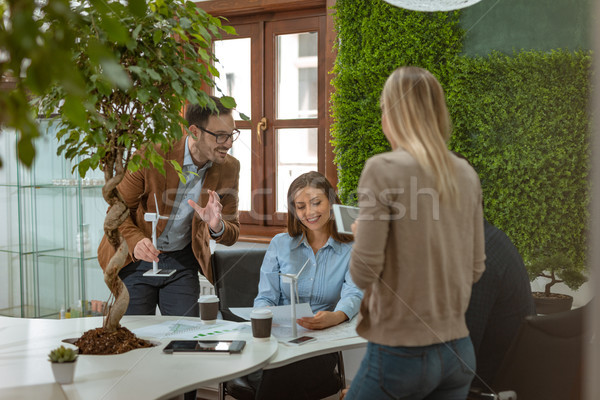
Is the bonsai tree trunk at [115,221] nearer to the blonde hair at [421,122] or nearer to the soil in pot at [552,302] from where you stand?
the blonde hair at [421,122]

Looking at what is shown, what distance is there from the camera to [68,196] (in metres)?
2.71

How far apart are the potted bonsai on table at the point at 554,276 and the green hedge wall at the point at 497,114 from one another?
0.09 feet

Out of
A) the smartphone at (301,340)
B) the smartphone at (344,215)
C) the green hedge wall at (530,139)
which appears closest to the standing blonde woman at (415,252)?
the smartphone at (344,215)

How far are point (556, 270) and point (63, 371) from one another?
1397 millimetres

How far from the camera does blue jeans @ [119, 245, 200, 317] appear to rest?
77.2 inches

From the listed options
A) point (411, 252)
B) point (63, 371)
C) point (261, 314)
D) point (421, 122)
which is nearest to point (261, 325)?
point (261, 314)

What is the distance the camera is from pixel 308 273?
1805 mm

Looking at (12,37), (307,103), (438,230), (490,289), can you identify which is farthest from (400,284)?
(307,103)

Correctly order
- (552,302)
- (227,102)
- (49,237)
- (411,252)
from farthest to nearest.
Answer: (49,237), (552,302), (227,102), (411,252)

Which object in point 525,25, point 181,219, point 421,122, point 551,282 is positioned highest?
point 525,25

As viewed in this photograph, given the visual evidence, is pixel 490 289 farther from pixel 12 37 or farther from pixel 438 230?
pixel 12 37

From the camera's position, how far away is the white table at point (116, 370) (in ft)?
3.57

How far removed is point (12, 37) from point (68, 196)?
253cm

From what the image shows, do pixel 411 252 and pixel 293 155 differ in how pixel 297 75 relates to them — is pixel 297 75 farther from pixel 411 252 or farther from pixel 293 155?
pixel 411 252
